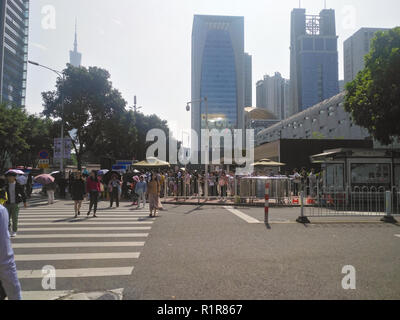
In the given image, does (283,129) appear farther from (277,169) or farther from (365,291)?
(365,291)

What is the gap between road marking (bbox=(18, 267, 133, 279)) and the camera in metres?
5.08

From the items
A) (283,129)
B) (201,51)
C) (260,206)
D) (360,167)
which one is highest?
(201,51)

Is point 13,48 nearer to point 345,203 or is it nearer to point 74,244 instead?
point 74,244

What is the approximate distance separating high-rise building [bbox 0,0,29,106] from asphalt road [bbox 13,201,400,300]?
9640 centimetres

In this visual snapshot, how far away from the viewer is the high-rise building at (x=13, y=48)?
89.7m

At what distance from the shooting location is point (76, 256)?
6.31m

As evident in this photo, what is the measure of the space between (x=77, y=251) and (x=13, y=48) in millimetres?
110844

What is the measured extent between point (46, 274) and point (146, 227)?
457cm

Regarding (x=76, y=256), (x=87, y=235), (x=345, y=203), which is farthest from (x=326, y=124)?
(x=76, y=256)

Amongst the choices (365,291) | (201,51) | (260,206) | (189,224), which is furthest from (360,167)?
(201,51)

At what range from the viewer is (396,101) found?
19.2m

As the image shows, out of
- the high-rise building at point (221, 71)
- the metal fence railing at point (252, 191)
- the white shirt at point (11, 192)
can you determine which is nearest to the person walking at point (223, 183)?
the metal fence railing at point (252, 191)

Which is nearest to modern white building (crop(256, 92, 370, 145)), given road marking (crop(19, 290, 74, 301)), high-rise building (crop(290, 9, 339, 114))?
road marking (crop(19, 290, 74, 301))

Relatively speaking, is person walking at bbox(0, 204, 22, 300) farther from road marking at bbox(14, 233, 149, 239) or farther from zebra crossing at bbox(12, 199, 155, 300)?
road marking at bbox(14, 233, 149, 239)
